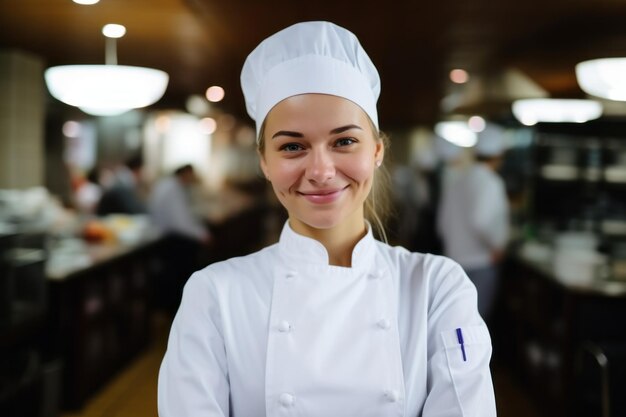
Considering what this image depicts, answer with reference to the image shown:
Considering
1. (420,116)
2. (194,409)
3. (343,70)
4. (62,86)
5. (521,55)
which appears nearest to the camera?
(194,409)

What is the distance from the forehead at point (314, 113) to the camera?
119 cm

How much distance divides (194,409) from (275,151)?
48cm

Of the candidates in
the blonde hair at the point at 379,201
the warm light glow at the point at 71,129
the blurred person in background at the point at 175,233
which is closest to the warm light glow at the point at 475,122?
the blurred person in background at the point at 175,233

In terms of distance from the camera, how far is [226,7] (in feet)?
11.6

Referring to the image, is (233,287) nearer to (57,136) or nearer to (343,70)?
(343,70)

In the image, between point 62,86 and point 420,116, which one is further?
point 420,116

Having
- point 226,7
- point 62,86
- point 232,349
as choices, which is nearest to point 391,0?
point 226,7

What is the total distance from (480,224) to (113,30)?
9.02 feet

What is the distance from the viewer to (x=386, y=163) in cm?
165

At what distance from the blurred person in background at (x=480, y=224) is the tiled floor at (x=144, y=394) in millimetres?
620

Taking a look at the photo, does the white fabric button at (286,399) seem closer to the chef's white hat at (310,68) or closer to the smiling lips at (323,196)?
the smiling lips at (323,196)

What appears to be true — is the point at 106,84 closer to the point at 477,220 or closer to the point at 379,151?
the point at 477,220

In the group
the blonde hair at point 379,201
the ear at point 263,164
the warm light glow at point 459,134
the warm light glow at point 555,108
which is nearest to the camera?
the ear at point 263,164

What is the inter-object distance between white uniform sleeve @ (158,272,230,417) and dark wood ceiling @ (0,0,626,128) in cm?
236
